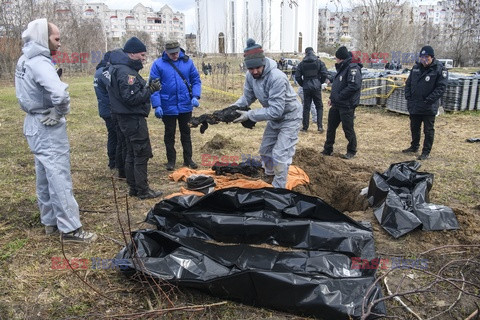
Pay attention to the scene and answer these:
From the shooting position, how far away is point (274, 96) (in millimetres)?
4148

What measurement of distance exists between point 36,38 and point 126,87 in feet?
3.41

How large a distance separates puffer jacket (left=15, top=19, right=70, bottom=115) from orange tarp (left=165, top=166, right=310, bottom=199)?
1.81 m

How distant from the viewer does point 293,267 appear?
2.69 meters

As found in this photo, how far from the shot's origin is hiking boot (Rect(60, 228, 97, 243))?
3.44 meters

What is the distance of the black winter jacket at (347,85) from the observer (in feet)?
20.0

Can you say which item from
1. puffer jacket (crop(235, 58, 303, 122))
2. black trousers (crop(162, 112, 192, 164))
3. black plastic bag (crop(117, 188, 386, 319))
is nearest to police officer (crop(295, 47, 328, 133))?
black trousers (crop(162, 112, 192, 164))

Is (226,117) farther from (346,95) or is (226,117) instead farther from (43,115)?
(346,95)

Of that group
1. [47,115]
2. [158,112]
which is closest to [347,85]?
[158,112]

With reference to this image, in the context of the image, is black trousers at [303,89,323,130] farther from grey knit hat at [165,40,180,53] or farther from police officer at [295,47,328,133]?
grey knit hat at [165,40,180,53]

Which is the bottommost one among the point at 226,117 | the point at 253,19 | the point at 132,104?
the point at 226,117

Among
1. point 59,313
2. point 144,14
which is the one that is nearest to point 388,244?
point 59,313

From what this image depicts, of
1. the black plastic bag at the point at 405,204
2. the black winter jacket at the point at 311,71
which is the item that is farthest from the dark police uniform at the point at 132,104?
the black winter jacket at the point at 311,71

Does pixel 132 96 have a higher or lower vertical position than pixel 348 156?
higher

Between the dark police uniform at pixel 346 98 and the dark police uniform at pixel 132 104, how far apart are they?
3.45 m
